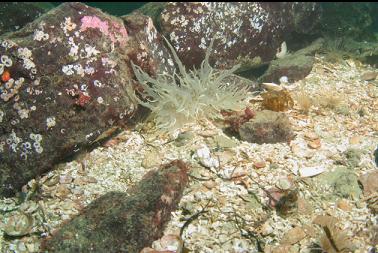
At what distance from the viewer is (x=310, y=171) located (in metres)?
3.90

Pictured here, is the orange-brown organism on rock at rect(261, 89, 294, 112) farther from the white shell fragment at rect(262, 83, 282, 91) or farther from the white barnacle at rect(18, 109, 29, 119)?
the white barnacle at rect(18, 109, 29, 119)

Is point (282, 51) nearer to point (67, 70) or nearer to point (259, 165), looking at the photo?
point (259, 165)

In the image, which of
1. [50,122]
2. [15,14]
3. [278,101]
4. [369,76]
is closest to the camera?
[50,122]

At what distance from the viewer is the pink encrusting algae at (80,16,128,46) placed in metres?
4.18

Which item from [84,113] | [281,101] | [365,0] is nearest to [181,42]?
[281,101]

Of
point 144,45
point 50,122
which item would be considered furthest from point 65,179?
point 144,45

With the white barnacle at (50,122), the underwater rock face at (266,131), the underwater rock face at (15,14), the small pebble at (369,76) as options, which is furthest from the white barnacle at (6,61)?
the small pebble at (369,76)

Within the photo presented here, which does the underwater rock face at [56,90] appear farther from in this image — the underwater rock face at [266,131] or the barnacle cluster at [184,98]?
the underwater rock face at [266,131]

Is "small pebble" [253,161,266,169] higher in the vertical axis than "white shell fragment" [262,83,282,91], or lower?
lower

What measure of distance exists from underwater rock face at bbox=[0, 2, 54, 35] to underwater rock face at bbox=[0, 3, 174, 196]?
3301 mm

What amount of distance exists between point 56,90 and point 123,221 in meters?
1.74

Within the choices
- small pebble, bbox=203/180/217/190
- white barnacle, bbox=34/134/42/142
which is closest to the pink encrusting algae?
white barnacle, bbox=34/134/42/142

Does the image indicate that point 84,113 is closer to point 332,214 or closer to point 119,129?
point 119,129

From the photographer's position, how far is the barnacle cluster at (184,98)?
4574 millimetres
